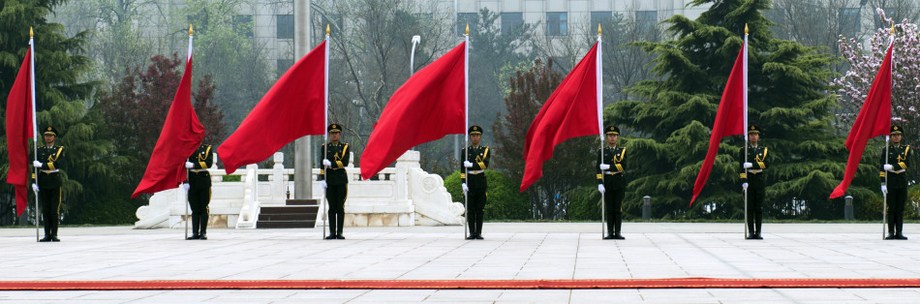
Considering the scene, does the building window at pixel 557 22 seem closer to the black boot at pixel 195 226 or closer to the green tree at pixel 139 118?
the green tree at pixel 139 118

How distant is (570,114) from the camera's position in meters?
19.6

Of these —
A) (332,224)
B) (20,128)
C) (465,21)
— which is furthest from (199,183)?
(465,21)

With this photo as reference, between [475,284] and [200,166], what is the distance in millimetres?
10469

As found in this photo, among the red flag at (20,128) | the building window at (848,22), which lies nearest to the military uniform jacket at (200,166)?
the red flag at (20,128)

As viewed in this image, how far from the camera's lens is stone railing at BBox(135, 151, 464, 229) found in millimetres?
29719

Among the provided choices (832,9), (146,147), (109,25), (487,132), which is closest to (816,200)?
(146,147)

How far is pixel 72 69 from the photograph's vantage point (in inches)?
1474

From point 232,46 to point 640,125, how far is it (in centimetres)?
3928

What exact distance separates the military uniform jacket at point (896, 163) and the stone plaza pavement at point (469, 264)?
2.80 ft

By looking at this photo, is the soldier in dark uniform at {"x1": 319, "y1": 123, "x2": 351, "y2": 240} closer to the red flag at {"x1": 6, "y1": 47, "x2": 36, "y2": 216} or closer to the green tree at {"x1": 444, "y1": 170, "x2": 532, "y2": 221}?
the red flag at {"x1": 6, "y1": 47, "x2": 36, "y2": 216}

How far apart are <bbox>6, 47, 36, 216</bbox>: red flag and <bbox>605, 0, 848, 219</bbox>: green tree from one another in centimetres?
1830

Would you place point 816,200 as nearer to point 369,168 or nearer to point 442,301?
point 369,168

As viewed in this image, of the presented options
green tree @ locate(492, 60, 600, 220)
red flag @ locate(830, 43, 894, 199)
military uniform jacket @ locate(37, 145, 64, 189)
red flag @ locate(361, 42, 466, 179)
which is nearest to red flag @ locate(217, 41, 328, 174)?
red flag @ locate(361, 42, 466, 179)

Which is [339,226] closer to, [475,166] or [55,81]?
[475,166]
